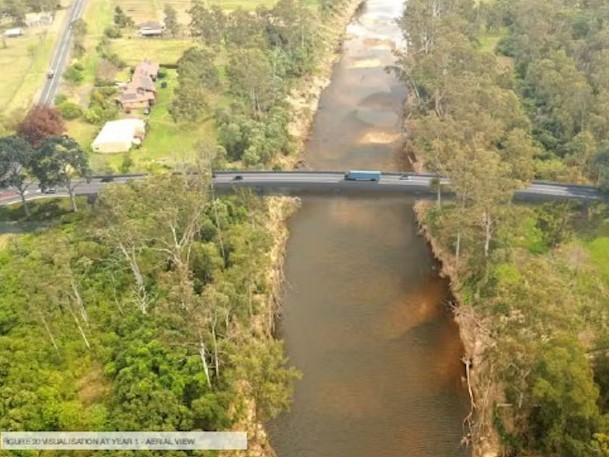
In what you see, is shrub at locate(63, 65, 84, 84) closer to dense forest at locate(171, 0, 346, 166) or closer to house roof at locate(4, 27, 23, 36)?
dense forest at locate(171, 0, 346, 166)

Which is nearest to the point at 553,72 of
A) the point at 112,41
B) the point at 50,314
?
the point at 50,314

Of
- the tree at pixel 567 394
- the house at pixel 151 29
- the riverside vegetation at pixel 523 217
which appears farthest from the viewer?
the house at pixel 151 29

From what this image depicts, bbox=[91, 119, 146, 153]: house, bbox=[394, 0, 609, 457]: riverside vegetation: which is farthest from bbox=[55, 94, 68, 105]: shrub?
bbox=[394, 0, 609, 457]: riverside vegetation

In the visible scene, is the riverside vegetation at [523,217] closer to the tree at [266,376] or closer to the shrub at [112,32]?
the tree at [266,376]

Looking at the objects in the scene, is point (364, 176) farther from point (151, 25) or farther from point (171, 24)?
point (151, 25)

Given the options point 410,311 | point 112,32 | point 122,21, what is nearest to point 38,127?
point 112,32

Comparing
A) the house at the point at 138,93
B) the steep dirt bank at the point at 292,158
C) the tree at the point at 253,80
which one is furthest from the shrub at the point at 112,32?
the tree at the point at 253,80

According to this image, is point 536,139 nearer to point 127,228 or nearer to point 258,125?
point 258,125
